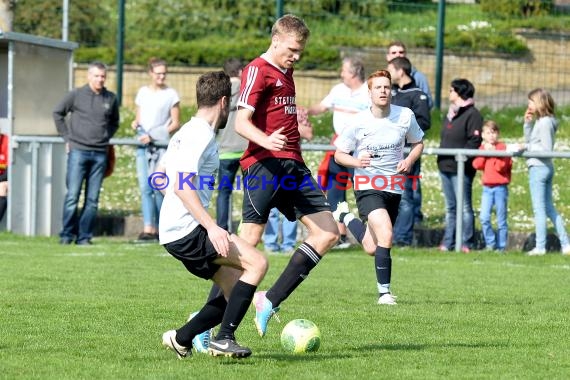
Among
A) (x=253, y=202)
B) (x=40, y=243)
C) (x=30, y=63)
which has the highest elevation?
(x=30, y=63)

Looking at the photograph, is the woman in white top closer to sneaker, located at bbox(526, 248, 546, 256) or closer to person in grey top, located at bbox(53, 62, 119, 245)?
person in grey top, located at bbox(53, 62, 119, 245)

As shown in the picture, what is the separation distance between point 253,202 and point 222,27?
15667mm

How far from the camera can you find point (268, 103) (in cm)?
883

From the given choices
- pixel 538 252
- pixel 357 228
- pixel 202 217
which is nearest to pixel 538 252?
pixel 538 252

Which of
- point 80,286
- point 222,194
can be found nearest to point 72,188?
point 222,194

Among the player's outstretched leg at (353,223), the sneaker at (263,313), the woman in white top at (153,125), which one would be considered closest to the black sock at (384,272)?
the player's outstretched leg at (353,223)

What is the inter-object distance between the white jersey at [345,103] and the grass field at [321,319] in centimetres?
173

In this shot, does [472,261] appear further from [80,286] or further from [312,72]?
[312,72]

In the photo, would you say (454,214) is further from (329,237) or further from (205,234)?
(205,234)

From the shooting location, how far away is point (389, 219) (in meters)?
10.6

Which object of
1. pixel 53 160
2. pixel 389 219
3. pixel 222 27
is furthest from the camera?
pixel 222 27

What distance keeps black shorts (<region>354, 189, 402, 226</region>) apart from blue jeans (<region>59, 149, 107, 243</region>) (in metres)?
6.02

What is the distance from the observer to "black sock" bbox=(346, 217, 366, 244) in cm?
1149

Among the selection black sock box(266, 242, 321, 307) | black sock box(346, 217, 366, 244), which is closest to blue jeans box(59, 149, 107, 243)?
black sock box(346, 217, 366, 244)
